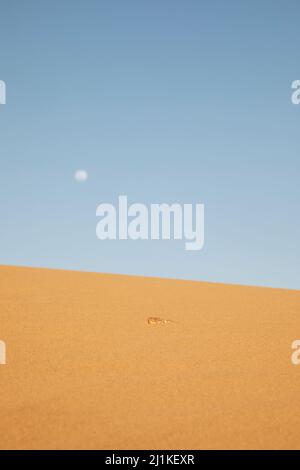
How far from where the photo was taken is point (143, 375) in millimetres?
6906

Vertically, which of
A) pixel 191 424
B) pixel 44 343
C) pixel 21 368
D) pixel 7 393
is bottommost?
pixel 191 424

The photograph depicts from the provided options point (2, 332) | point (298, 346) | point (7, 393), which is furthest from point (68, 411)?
point (298, 346)

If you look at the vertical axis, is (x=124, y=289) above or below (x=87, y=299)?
above

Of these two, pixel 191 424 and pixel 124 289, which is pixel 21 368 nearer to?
pixel 191 424

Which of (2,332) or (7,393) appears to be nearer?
(7,393)

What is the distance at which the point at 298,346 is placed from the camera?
29.8ft

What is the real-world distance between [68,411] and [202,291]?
465 inches

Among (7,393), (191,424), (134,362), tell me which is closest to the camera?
(191,424)

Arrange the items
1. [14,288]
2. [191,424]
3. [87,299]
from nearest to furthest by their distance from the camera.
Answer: [191,424]
[87,299]
[14,288]

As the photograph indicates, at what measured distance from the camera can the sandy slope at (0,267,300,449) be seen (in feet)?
16.3

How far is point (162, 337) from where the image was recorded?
30.5ft

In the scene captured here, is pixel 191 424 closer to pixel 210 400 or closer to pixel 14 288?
pixel 210 400

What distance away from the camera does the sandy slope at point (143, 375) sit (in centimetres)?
497

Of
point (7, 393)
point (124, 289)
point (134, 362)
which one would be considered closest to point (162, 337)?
point (134, 362)
